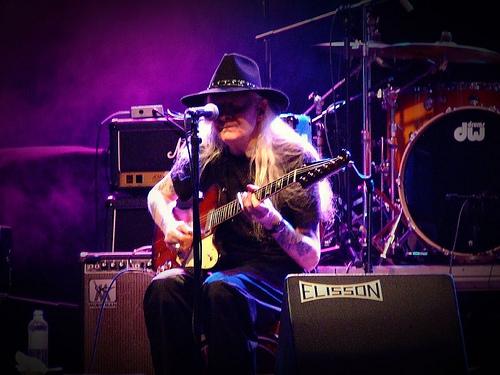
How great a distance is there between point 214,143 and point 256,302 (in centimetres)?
97

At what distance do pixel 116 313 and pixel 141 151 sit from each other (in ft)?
3.72

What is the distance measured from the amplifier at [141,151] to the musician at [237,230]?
2.66 feet

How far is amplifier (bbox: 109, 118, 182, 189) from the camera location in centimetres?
468

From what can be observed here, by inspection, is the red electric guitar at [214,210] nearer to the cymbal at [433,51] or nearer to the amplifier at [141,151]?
the amplifier at [141,151]

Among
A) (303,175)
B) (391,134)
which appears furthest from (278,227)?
(391,134)

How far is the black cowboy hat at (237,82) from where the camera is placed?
3535mm

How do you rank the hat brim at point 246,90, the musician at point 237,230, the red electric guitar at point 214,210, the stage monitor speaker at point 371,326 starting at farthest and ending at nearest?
the hat brim at point 246,90 → the red electric guitar at point 214,210 → the musician at point 237,230 → the stage monitor speaker at point 371,326

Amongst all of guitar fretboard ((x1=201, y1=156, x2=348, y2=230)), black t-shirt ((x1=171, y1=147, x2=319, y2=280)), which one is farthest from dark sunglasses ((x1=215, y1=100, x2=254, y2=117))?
guitar fretboard ((x1=201, y1=156, x2=348, y2=230))

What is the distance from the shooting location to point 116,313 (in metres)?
4.12

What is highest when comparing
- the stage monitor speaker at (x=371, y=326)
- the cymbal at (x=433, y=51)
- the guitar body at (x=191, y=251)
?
the cymbal at (x=433, y=51)

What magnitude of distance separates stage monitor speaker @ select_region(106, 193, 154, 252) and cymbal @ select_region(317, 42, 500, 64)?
5.41ft

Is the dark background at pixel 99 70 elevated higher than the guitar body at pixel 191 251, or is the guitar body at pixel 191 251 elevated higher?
the dark background at pixel 99 70

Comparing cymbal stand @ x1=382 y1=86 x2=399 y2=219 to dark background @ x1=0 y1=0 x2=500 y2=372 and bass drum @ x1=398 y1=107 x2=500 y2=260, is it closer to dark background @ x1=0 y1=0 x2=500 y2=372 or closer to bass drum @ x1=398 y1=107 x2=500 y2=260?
bass drum @ x1=398 y1=107 x2=500 y2=260

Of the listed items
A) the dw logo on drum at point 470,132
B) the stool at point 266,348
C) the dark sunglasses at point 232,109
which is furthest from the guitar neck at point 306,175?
the dw logo on drum at point 470,132
